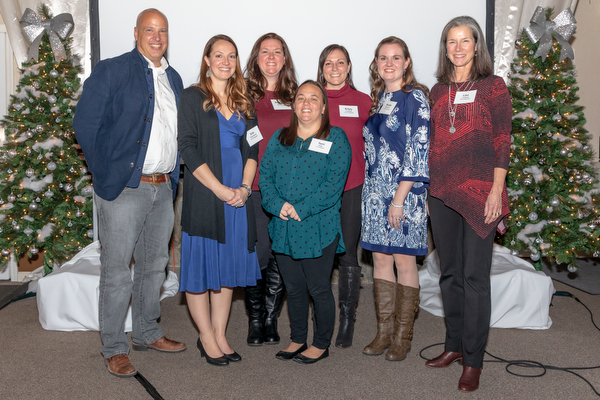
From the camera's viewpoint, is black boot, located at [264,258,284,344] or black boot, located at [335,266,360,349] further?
black boot, located at [264,258,284,344]

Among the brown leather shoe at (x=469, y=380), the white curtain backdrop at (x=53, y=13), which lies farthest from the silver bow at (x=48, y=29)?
the brown leather shoe at (x=469, y=380)

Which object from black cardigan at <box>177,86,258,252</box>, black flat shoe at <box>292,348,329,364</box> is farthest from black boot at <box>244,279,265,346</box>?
black cardigan at <box>177,86,258,252</box>

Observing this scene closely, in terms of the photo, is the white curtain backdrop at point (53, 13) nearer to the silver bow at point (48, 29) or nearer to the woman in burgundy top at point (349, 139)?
the silver bow at point (48, 29)

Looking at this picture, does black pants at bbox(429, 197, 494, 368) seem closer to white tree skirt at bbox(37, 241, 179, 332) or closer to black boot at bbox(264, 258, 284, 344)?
black boot at bbox(264, 258, 284, 344)

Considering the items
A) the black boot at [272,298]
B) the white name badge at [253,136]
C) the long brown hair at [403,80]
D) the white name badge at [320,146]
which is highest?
the long brown hair at [403,80]

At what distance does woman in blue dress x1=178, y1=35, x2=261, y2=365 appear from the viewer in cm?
233

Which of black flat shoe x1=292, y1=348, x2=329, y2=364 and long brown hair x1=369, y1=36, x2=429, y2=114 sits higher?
long brown hair x1=369, y1=36, x2=429, y2=114

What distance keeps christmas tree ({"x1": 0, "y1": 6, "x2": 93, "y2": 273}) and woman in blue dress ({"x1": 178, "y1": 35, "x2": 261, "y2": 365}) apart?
1.72m

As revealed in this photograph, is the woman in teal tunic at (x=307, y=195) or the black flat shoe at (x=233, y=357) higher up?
the woman in teal tunic at (x=307, y=195)

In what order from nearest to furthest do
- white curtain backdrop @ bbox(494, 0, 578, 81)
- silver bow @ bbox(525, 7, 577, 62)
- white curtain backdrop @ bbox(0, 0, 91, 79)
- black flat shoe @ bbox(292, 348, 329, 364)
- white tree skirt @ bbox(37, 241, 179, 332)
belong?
black flat shoe @ bbox(292, 348, 329, 364), white tree skirt @ bbox(37, 241, 179, 332), silver bow @ bbox(525, 7, 577, 62), white curtain backdrop @ bbox(0, 0, 91, 79), white curtain backdrop @ bbox(494, 0, 578, 81)

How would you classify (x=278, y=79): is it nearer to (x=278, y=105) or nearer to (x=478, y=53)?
(x=278, y=105)

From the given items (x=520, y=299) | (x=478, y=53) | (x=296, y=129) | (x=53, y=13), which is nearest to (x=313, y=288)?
(x=296, y=129)

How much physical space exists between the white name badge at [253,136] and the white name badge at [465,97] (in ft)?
3.33

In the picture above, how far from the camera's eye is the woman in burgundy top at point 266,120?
2691mm
